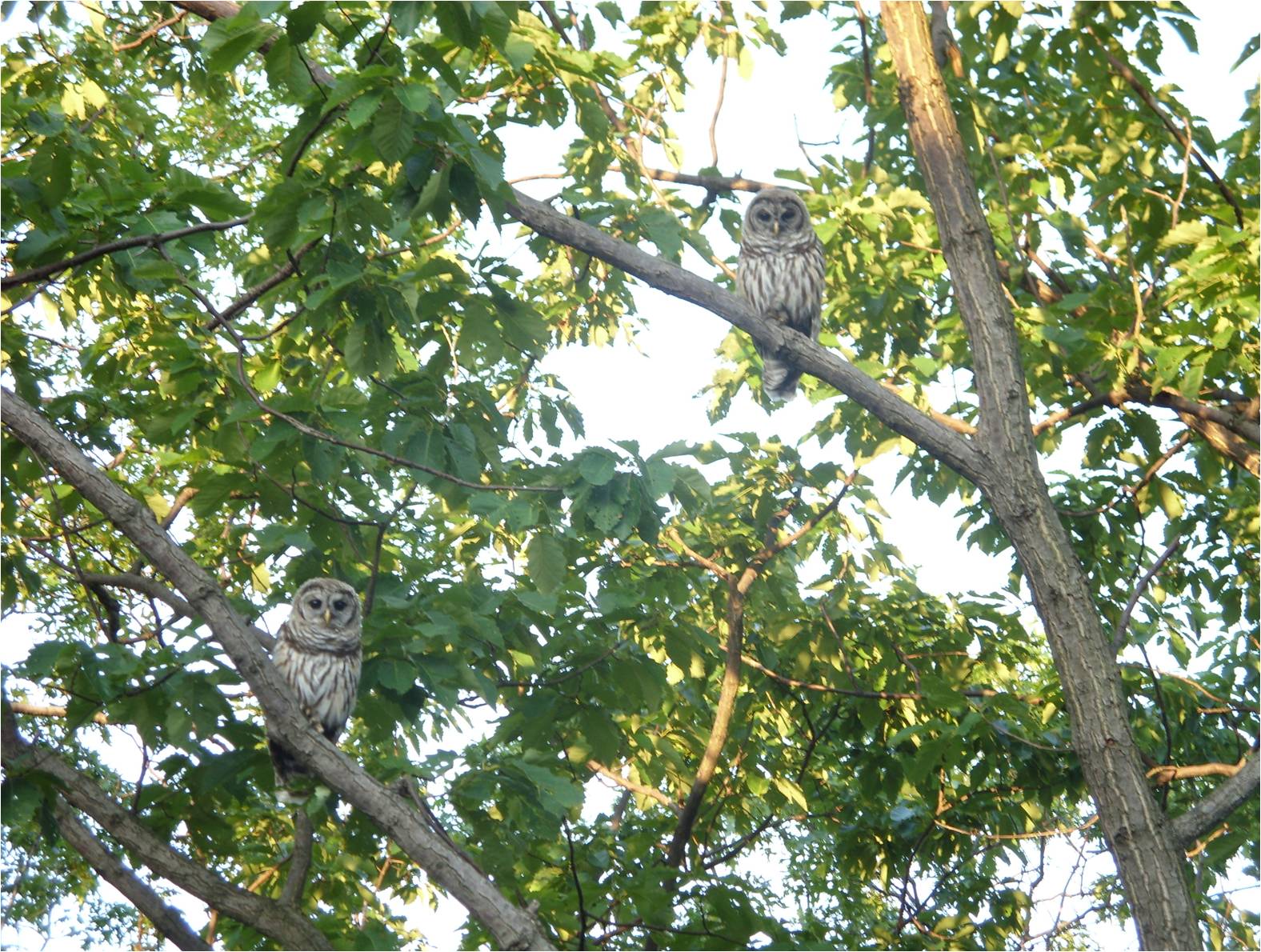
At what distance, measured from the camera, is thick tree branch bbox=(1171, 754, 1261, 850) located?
3654 mm

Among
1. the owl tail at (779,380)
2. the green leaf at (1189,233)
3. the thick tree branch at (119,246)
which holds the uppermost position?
the owl tail at (779,380)

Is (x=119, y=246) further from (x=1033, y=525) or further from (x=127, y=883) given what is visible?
(x=1033, y=525)

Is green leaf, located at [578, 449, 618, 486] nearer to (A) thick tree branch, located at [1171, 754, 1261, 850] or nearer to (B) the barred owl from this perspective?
(B) the barred owl

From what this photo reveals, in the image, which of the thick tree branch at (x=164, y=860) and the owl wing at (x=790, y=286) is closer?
the thick tree branch at (x=164, y=860)

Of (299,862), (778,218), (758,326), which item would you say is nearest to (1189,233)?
(758,326)

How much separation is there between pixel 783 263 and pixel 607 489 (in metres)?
2.86

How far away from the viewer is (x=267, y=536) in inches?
162

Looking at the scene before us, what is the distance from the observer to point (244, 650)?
3.39 meters

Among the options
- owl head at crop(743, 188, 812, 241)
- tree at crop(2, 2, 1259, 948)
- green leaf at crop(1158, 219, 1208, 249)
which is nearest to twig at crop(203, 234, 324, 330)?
tree at crop(2, 2, 1259, 948)

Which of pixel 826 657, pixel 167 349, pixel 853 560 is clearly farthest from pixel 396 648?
pixel 853 560

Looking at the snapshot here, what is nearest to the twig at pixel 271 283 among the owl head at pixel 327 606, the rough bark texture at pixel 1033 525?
the owl head at pixel 327 606

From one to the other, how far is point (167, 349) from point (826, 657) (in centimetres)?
322

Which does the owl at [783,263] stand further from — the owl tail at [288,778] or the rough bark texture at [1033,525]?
the owl tail at [288,778]

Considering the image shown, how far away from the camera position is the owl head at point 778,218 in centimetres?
627
